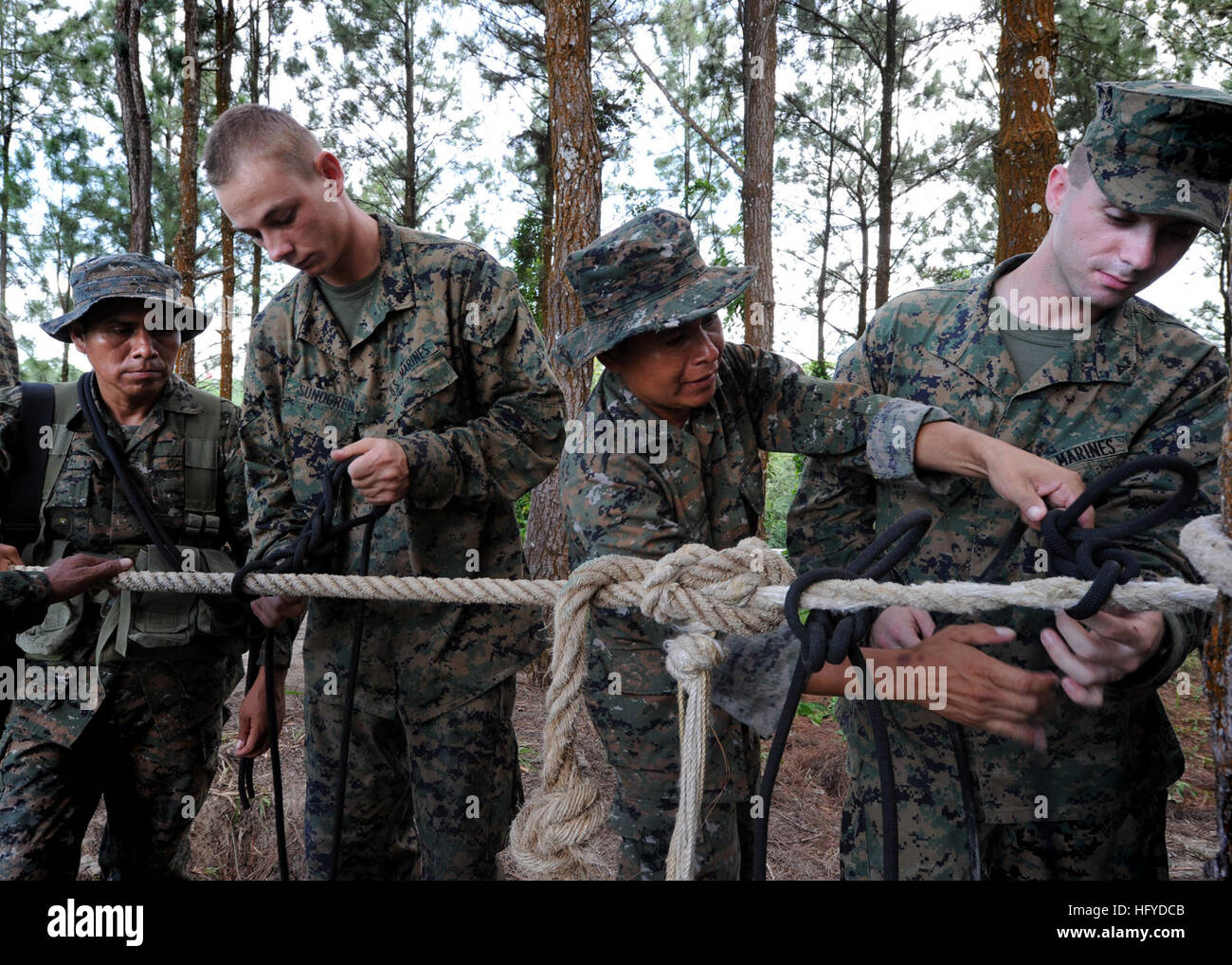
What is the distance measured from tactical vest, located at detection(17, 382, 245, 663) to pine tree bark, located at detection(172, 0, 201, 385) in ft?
17.8

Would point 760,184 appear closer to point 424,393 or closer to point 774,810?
point 774,810

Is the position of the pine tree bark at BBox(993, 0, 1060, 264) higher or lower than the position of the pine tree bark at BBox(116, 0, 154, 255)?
lower

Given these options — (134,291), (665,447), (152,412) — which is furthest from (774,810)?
(134,291)

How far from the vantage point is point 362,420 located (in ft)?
6.64

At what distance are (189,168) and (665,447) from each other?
777 cm

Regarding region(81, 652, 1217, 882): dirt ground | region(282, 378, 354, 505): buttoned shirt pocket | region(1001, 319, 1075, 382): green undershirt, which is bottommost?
region(81, 652, 1217, 882): dirt ground

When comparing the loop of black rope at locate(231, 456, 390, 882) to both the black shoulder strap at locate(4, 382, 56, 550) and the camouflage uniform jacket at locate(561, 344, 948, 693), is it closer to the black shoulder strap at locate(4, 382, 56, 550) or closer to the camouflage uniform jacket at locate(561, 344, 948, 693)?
the camouflage uniform jacket at locate(561, 344, 948, 693)

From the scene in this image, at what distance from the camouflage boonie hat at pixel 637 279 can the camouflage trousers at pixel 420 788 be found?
92 centimetres

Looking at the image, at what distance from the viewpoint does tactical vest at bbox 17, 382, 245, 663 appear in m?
2.25

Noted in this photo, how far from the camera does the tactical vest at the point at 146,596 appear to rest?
2.25 metres

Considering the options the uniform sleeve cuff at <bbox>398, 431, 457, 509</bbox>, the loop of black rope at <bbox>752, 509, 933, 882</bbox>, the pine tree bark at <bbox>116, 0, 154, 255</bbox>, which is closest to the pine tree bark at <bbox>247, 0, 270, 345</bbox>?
the pine tree bark at <bbox>116, 0, 154, 255</bbox>

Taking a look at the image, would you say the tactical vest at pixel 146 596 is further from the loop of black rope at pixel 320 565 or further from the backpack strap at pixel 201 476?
the loop of black rope at pixel 320 565

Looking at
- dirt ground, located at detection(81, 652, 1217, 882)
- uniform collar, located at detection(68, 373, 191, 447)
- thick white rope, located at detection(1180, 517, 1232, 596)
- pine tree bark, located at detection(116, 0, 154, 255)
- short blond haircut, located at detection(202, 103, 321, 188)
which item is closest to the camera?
thick white rope, located at detection(1180, 517, 1232, 596)

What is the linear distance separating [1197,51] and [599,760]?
10806 mm
